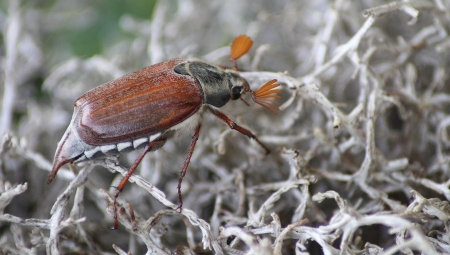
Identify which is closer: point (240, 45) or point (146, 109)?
point (146, 109)

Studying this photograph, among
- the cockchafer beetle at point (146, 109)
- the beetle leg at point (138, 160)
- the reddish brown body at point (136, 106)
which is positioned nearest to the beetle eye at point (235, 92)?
the cockchafer beetle at point (146, 109)

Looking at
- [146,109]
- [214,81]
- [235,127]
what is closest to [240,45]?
[214,81]

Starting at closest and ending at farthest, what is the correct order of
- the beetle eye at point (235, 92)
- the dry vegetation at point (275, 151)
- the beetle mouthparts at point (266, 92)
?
the dry vegetation at point (275, 151) < the beetle mouthparts at point (266, 92) < the beetle eye at point (235, 92)

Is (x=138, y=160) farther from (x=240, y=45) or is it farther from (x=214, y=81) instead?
(x=240, y=45)

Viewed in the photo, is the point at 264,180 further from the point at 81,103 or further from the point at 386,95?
the point at 81,103

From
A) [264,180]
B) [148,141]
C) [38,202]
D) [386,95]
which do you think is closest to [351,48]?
[386,95]

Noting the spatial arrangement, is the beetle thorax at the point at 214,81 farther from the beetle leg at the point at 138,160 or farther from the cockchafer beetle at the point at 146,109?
the beetle leg at the point at 138,160
